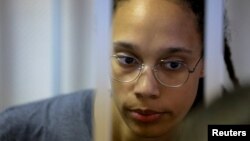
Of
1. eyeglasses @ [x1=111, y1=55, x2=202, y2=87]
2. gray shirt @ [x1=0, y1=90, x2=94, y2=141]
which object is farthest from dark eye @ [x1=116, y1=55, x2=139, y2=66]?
gray shirt @ [x1=0, y1=90, x2=94, y2=141]

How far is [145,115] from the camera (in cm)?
75

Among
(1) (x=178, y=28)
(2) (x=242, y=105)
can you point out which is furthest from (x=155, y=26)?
(2) (x=242, y=105)

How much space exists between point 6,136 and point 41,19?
29 cm

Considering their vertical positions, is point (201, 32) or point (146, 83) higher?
point (201, 32)

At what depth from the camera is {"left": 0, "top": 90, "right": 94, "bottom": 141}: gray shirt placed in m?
0.74

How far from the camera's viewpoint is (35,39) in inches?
30.4

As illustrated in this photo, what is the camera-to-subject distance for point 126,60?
2.41 ft

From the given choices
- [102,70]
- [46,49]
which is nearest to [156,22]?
[102,70]

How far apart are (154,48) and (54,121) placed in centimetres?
29

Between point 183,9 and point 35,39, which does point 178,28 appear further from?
point 35,39

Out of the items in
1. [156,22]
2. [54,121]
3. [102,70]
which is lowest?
[54,121]

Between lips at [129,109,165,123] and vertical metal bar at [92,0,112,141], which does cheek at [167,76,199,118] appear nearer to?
lips at [129,109,165,123]

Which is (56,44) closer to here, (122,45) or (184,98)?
(122,45)

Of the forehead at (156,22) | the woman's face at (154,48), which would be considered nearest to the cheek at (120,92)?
the woman's face at (154,48)
